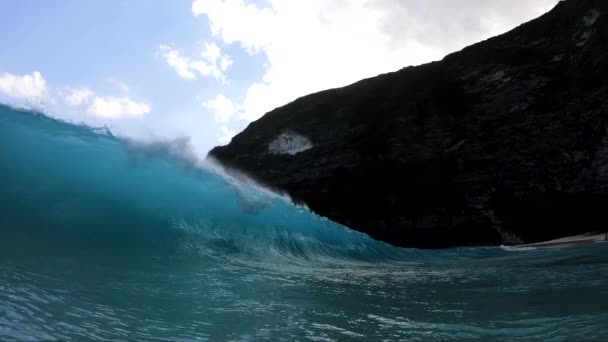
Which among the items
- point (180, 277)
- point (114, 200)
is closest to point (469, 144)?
point (114, 200)

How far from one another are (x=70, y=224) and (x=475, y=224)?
2357 cm

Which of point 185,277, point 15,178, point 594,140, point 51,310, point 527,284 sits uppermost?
point 594,140

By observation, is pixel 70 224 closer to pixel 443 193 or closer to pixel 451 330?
pixel 451 330

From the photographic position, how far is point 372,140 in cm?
2825

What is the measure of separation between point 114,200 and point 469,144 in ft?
72.6

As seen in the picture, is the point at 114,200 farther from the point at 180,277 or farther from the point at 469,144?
the point at 469,144

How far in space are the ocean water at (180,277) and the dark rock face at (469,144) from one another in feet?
58.9

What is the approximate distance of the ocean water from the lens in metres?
3.19

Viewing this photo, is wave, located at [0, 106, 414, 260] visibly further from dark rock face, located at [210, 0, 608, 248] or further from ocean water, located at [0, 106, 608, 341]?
dark rock face, located at [210, 0, 608, 248]

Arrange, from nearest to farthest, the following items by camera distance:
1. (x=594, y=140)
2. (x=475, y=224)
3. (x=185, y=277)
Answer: (x=185, y=277) → (x=594, y=140) → (x=475, y=224)

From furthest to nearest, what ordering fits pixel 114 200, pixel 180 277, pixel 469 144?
pixel 469 144 < pixel 114 200 < pixel 180 277

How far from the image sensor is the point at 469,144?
24.6m

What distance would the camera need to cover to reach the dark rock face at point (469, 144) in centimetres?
2109

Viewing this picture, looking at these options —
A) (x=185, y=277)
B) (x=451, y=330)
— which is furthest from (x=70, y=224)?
(x=451, y=330)
